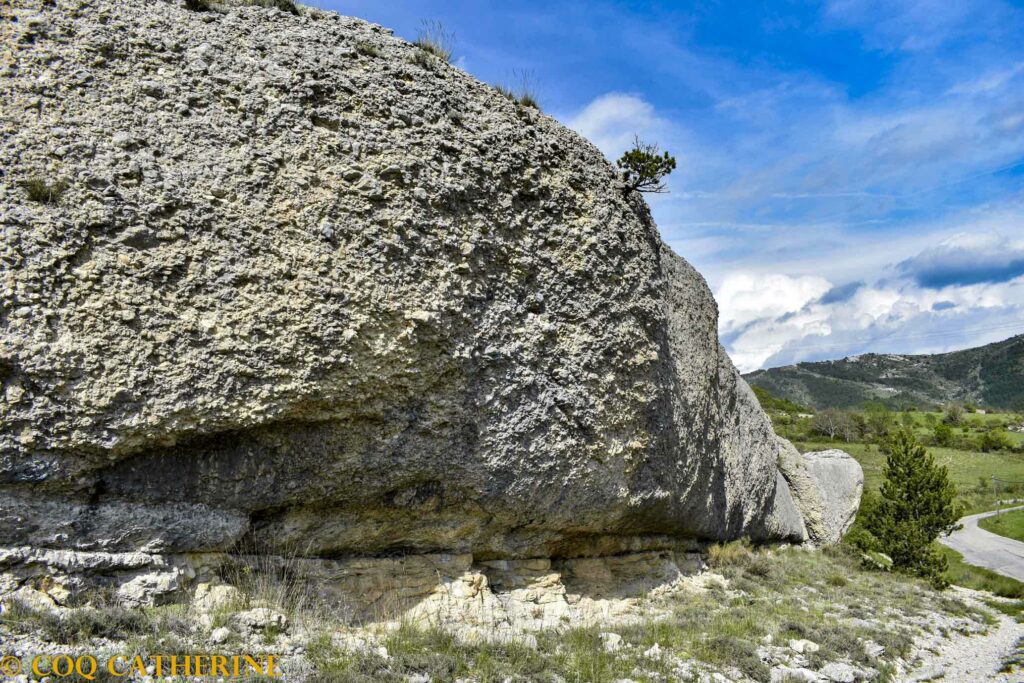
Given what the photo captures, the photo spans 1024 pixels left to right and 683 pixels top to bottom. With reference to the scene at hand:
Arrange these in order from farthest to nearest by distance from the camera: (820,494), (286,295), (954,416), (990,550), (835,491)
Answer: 1. (954,416)
2. (990,550)
3. (835,491)
4. (820,494)
5. (286,295)

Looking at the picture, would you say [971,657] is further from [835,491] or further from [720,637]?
[835,491]

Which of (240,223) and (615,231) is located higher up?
(615,231)

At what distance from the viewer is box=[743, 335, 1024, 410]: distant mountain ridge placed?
112 meters

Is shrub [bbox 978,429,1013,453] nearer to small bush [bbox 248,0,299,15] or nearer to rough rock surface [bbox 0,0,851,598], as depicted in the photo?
rough rock surface [bbox 0,0,851,598]

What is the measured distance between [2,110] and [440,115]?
4254 millimetres

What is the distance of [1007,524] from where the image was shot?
30.1 metres

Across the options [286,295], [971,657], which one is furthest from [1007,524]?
[286,295]

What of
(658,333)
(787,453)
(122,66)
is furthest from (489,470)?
(787,453)

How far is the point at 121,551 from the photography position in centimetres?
581

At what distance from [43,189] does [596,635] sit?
26.0 ft

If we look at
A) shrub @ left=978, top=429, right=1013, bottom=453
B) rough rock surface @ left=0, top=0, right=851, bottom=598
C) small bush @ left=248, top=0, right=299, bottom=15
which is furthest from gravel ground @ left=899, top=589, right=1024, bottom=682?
shrub @ left=978, top=429, right=1013, bottom=453

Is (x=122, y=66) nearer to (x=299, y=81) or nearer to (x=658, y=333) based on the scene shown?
(x=299, y=81)

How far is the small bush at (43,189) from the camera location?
5.20 meters

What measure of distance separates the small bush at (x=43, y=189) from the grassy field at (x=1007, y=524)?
3701 cm
